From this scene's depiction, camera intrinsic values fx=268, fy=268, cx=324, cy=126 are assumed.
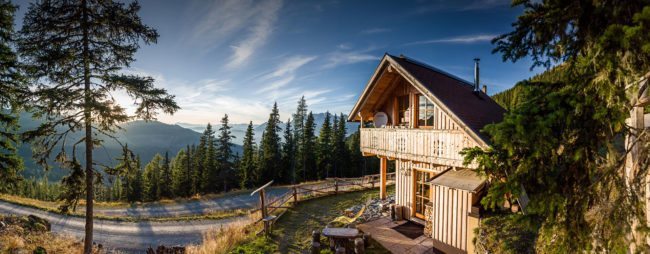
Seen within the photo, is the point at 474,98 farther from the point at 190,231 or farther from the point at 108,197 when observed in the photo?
the point at 108,197

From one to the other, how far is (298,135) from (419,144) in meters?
40.6

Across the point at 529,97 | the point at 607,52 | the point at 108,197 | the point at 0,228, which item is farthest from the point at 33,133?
the point at 108,197

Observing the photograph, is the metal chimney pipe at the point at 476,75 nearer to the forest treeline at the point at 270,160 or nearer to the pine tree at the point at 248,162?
the forest treeline at the point at 270,160

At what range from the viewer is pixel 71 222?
2048 cm

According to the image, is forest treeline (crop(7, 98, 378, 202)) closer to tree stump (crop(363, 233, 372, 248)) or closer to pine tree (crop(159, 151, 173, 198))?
pine tree (crop(159, 151, 173, 198))

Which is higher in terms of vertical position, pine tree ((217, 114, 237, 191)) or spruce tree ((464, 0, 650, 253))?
spruce tree ((464, 0, 650, 253))

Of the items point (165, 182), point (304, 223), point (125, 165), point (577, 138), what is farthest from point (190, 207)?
point (165, 182)

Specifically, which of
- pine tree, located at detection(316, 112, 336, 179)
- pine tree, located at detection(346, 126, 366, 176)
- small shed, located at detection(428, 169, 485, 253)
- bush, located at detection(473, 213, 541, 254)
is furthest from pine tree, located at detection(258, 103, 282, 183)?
bush, located at detection(473, 213, 541, 254)

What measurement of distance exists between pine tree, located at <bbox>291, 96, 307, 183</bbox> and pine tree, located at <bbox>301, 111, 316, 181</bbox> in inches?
21.6

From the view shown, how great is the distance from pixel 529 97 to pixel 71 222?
94.7ft

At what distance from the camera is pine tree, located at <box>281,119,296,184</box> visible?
161 feet

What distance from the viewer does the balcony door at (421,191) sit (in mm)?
12797

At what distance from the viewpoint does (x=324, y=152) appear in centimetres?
4956

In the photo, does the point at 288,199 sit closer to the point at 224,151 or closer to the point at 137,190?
the point at 224,151
